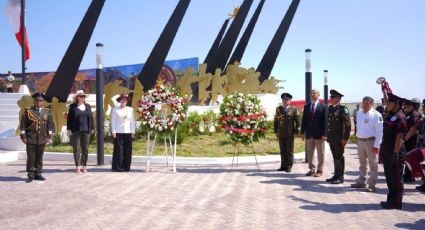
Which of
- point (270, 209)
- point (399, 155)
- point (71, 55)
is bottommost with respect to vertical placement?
point (270, 209)

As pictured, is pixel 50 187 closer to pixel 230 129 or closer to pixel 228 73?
pixel 230 129

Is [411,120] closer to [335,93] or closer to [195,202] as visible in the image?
[335,93]

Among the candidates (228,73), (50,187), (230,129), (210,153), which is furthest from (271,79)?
(50,187)

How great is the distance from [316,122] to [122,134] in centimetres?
465

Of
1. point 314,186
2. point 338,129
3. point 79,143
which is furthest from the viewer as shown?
point 79,143

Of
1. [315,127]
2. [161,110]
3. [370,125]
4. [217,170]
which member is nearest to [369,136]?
[370,125]

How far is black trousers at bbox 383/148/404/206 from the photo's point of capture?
221 inches

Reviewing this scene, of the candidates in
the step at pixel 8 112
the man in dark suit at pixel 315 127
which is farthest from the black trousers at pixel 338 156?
the step at pixel 8 112

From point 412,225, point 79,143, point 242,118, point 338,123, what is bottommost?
point 412,225

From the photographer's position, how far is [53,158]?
1136cm

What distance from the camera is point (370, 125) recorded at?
6.90 m

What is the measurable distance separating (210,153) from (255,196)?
566 centimetres

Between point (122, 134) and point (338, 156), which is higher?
point (122, 134)

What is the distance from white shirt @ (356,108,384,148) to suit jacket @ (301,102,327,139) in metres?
1.32
